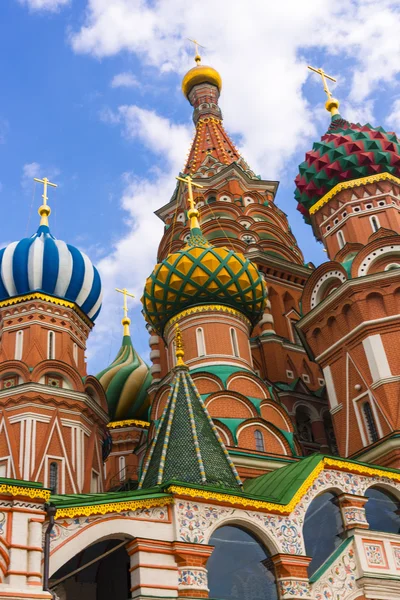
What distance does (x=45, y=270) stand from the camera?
1725cm

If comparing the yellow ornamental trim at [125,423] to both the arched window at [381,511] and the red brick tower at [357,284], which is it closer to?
the red brick tower at [357,284]

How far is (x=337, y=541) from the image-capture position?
9.34m

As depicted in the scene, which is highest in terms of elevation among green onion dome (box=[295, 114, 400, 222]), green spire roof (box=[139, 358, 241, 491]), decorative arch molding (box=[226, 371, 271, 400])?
green onion dome (box=[295, 114, 400, 222])

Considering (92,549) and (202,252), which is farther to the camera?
(202,252)

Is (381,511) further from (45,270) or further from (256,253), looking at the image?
(256,253)

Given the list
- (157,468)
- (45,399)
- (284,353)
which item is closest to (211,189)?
(284,353)

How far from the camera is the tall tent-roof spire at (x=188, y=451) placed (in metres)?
9.28

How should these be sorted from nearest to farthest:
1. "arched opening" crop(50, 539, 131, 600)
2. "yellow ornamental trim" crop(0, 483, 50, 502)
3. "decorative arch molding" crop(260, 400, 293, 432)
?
"yellow ornamental trim" crop(0, 483, 50, 502) → "arched opening" crop(50, 539, 131, 600) → "decorative arch molding" crop(260, 400, 293, 432)

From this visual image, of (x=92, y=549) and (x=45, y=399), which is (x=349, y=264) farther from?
(x=92, y=549)

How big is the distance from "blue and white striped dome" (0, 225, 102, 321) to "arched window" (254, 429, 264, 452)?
6030 mm

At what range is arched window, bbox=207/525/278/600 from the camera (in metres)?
8.40

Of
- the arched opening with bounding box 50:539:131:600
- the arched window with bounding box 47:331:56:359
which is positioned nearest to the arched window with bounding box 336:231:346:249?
the arched window with bounding box 47:331:56:359

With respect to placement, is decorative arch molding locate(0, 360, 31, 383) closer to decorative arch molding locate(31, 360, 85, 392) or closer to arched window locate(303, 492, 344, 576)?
decorative arch molding locate(31, 360, 85, 392)

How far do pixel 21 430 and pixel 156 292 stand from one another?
4.09m
